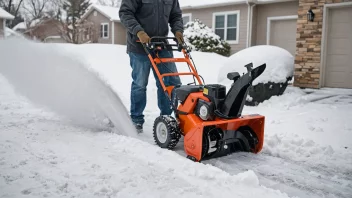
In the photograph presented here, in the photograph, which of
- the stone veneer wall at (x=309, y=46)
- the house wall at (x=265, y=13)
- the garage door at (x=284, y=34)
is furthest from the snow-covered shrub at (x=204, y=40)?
the stone veneer wall at (x=309, y=46)

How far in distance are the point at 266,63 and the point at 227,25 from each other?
9879 mm

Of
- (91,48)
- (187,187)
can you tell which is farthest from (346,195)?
(91,48)

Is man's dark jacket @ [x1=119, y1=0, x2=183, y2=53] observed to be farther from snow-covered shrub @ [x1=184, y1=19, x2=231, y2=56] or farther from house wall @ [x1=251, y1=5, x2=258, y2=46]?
house wall @ [x1=251, y1=5, x2=258, y2=46]

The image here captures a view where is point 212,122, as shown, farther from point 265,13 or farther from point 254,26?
point 254,26

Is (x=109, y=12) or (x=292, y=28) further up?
(x=109, y=12)

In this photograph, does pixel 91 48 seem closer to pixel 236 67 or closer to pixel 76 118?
pixel 236 67

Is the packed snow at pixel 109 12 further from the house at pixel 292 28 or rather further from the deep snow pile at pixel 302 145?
the deep snow pile at pixel 302 145

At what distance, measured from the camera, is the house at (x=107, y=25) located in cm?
2644

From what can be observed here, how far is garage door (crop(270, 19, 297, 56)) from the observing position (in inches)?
550

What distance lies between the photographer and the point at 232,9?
54.4 ft

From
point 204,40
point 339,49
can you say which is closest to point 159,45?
point 339,49

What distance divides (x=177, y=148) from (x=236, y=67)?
13.0ft

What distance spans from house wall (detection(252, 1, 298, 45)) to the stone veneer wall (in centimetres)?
593

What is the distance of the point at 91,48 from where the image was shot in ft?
47.6
